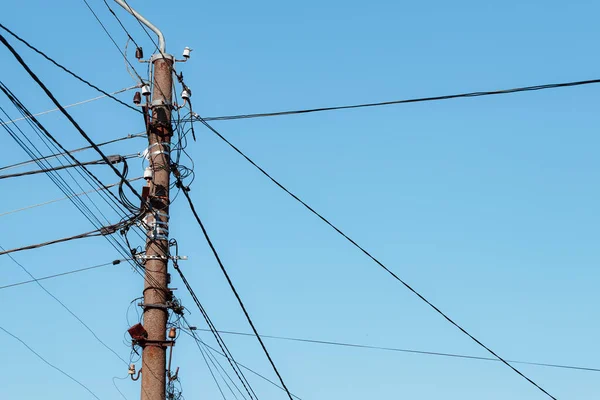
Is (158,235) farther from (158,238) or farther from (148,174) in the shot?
(148,174)

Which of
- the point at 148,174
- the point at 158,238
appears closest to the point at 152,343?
the point at 158,238

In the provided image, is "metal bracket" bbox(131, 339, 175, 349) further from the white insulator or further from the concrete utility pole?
the white insulator

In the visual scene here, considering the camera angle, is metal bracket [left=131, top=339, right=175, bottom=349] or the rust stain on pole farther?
metal bracket [left=131, top=339, right=175, bottom=349]

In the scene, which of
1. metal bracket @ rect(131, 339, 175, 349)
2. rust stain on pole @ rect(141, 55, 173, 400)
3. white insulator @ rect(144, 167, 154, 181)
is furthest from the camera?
white insulator @ rect(144, 167, 154, 181)

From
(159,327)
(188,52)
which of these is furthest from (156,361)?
(188,52)

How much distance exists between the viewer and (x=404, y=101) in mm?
11352

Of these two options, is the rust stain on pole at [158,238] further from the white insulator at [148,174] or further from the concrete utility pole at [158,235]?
the white insulator at [148,174]

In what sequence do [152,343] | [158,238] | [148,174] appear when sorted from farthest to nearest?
[148,174]
[158,238]
[152,343]

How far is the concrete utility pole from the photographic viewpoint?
11180mm

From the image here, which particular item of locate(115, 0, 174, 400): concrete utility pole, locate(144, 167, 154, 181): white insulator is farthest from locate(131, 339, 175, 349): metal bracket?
locate(144, 167, 154, 181): white insulator

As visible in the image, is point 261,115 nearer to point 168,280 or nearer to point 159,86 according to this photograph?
point 159,86

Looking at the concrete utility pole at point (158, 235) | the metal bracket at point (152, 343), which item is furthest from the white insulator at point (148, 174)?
the metal bracket at point (152, 343)

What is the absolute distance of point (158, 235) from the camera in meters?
11.9

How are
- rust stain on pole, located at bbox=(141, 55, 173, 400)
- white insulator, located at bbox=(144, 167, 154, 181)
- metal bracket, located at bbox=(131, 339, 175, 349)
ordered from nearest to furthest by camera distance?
1. rust stain on pole, located at bbox=(141, 55, 173, 400)
2. metal bracket, located at bbox=(131, 339, 175, 349)
3. white insulator, located at bbox=(144, 167, 154, 181)
